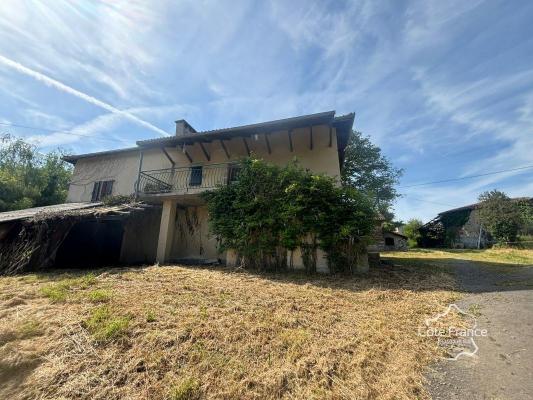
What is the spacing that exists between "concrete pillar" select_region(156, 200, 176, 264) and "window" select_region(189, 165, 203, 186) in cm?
173

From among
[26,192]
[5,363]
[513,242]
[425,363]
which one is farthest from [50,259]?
[513,242]

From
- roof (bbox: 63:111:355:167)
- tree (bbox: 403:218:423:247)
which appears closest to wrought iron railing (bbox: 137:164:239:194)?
roof (bbox: 63:111:355:167)

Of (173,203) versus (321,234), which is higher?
(173,203)

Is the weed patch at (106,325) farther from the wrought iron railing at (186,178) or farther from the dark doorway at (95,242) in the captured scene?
the dark doorway at (95,242)

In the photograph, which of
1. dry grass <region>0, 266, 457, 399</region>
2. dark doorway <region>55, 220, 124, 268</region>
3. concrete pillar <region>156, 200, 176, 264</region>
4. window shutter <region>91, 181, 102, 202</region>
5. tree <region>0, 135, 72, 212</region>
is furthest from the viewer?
tree <region>0, 135, 72, 212</region>

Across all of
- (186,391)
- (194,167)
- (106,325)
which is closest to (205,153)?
(194,167)

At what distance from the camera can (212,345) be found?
3254 mm

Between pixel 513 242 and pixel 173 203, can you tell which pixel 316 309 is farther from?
pixel 513 242

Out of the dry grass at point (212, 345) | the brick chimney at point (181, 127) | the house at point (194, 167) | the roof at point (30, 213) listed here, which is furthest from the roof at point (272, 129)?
the dry grass at point (212, 345)

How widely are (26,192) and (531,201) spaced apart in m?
43.4

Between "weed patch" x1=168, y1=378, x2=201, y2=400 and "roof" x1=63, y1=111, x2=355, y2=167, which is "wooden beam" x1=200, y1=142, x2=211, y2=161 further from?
"weed patch" x1=168, y1=378, x2=201, y2=400

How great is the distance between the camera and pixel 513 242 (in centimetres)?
1833

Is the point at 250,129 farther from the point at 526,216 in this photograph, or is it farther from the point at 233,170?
the point at 526,216

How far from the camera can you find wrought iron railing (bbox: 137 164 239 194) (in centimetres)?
1122
